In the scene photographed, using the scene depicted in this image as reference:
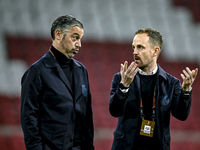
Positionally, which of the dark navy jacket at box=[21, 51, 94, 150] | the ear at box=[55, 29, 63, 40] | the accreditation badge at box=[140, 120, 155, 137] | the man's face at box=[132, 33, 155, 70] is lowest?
the accreditation badge at box=[140, 120, 155, 137]

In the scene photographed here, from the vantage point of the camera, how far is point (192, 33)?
23.7 feet

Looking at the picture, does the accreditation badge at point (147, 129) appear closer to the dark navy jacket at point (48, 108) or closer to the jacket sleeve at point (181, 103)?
the jacket sleeve at point (181, 103)

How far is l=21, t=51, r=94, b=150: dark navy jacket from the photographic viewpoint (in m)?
1.59

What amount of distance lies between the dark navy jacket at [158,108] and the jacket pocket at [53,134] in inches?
15.8

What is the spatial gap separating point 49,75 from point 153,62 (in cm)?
80

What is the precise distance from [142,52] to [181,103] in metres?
0.45

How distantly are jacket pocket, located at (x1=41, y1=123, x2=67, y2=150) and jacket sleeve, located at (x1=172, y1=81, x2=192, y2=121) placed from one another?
0.81 meters

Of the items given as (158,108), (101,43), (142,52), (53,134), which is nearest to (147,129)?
(158,108)

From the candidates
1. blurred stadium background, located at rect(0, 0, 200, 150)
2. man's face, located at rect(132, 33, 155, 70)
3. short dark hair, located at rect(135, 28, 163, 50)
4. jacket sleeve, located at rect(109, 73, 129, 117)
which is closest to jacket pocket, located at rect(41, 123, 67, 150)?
jacket sleeve, located at rect(109, 73, 129, 117)

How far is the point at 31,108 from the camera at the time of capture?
160 centimetres

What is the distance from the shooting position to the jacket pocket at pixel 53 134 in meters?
1.63

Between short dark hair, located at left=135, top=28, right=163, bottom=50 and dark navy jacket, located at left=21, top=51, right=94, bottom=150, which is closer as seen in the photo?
dark navy jacket, located at left=21, top=51, right=94, bottom=150

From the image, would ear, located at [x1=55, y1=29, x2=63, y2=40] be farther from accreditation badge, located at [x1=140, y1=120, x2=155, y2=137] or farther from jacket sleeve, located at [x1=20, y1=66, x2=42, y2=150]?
accreditation badge, located at [x1=140, y1=120, x2=155, y2=137]

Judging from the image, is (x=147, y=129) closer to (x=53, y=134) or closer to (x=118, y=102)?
(x=118, y=102)
